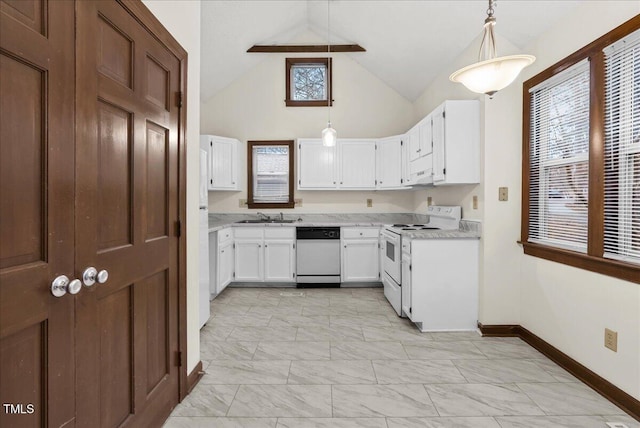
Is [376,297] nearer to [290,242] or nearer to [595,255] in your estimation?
[290,242]

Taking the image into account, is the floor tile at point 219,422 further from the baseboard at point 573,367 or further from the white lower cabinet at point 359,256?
the white lower cabinet at point 359,256

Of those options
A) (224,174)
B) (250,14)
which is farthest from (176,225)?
(250,14)

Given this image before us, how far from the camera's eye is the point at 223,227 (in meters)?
4.28

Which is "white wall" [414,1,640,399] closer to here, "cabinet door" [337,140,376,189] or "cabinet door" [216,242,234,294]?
"cabinet door" [337,140,376,189]

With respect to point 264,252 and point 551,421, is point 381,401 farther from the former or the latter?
point 264,252

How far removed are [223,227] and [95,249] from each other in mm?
3043

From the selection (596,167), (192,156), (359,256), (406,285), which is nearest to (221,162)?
(359,256)

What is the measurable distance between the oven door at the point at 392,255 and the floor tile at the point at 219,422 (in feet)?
6.82

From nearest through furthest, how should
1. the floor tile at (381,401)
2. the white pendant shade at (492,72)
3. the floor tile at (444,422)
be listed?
the white pendant shade at (492,72)
the floor tile at (444,422)
the floor tile at (381,401)

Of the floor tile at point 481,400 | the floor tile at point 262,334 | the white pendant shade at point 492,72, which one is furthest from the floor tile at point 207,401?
the white pendant shade at point 492,72

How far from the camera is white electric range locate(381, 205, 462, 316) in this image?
11.6ft

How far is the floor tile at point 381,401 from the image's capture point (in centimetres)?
193

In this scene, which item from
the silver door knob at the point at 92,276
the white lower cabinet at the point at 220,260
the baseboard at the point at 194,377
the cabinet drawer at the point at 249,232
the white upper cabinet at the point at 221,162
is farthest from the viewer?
the cabinet drawer at the point at 249,232

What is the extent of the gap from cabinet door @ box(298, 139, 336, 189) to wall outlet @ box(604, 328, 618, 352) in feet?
11.8
